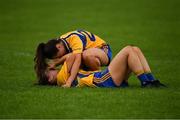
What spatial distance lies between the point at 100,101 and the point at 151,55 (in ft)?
25.7

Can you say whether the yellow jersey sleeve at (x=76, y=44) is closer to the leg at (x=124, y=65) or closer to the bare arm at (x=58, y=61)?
the bare arm at (x=58, y=61)

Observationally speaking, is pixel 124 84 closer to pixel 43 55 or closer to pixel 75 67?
pixel 75 67

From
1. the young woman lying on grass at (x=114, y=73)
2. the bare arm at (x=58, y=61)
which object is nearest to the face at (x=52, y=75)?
the young woman lying on grass at (x=114, y=73)

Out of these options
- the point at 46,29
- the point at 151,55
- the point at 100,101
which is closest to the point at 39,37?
the point at 46,29

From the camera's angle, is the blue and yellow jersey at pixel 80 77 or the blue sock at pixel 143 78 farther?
the blue and yellow jersey at pixel 80 77

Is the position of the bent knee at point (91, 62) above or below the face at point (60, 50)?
below

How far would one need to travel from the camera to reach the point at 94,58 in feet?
50.3

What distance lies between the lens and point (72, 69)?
14961 millimetres

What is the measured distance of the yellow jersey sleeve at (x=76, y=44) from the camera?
15.1 m

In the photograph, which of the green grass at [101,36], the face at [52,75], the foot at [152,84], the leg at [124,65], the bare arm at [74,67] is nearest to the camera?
the green grass at [101,36]

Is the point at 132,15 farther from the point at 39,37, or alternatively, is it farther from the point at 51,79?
the point at 51,79

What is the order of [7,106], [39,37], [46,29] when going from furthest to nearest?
[46,29] → [39,37] → [7,106]

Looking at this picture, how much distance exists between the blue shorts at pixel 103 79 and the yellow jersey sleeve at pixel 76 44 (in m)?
0.52

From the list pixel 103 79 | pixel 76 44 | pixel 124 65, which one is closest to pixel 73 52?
pixel 76 44
